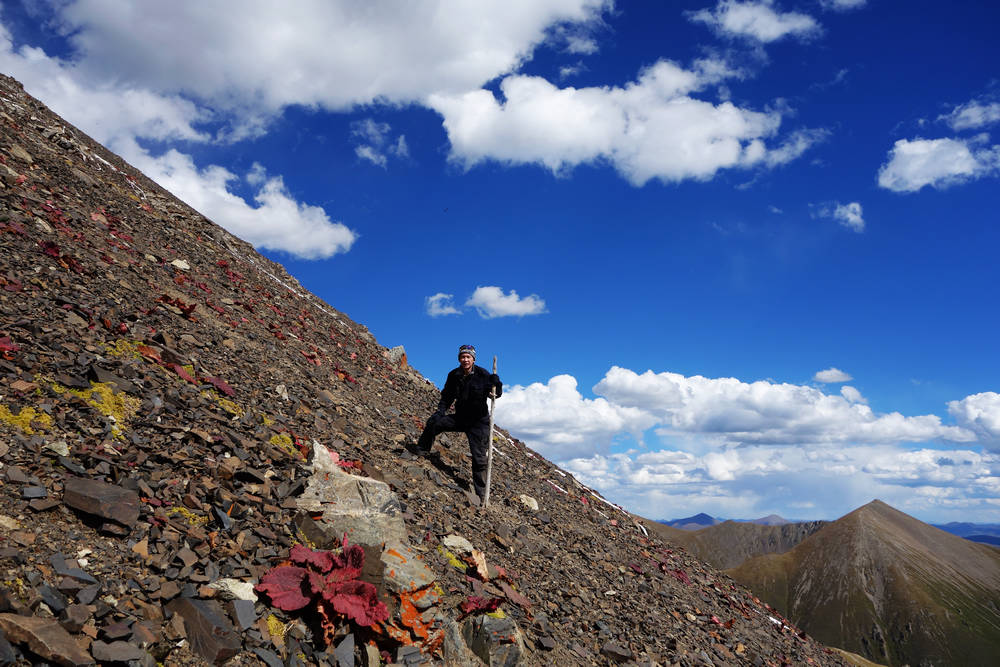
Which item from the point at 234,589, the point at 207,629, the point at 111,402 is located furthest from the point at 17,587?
the point at 111,402

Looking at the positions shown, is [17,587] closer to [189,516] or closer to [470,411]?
[189,516]

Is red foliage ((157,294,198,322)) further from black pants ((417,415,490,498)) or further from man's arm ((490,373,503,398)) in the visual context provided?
man's arm ((490,373,503,398))

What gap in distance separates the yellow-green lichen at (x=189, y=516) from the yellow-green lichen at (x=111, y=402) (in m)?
1.52

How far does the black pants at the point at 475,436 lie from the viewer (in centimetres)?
1368

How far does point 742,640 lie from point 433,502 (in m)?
9.73

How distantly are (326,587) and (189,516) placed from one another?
6.70 feet

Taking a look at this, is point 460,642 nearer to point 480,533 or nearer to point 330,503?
point 330,503

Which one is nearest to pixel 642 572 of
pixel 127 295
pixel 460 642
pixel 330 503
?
pixel 460 642

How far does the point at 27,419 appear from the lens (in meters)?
7.07

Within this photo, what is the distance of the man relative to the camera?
13742 mm

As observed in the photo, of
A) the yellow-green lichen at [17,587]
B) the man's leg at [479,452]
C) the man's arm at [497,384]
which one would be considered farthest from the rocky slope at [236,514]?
the man's arm at [497,384]

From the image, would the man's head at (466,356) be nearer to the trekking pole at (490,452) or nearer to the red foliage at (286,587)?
the trekking pole at (490,452)

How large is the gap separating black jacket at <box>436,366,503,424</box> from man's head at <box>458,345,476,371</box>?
156mm

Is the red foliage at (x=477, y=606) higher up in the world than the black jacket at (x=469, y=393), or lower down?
lower down
